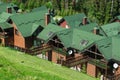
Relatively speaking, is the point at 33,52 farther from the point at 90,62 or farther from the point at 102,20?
the point at 102,20

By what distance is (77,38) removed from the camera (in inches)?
1742

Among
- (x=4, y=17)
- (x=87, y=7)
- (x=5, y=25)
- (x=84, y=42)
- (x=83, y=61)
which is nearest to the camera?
(x=83, y=61)

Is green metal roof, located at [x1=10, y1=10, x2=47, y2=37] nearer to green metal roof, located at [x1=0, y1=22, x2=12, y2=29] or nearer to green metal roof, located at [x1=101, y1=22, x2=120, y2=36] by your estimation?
green metal roof, located at [x1=0, y1=22, x2=12, y2=29]

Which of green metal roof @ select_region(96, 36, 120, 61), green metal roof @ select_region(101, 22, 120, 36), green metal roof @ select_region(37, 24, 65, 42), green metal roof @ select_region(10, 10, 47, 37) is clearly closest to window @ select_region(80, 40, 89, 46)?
green metal roof @ select_region(96, 36, 120, 61)

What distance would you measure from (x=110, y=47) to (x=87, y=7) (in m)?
40.8

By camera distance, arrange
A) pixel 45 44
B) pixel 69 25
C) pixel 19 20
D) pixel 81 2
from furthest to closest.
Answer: pixel 81 2
pixel 69 25
pixel 19 20
pixel 45 44

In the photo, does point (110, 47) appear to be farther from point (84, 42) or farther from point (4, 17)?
point (4, 17)

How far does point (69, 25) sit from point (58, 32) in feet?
41.2

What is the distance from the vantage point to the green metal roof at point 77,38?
42503mm

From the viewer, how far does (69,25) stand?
5709 centimetres

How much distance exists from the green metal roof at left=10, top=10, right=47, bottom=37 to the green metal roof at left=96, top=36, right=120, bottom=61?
1475 cm

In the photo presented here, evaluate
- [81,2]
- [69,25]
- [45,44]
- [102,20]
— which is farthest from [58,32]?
[81,2]

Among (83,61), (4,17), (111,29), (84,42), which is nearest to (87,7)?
(111,29)

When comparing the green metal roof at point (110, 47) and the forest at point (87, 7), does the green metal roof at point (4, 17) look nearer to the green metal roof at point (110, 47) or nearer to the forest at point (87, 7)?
the green metal roof at point (110, 47)
